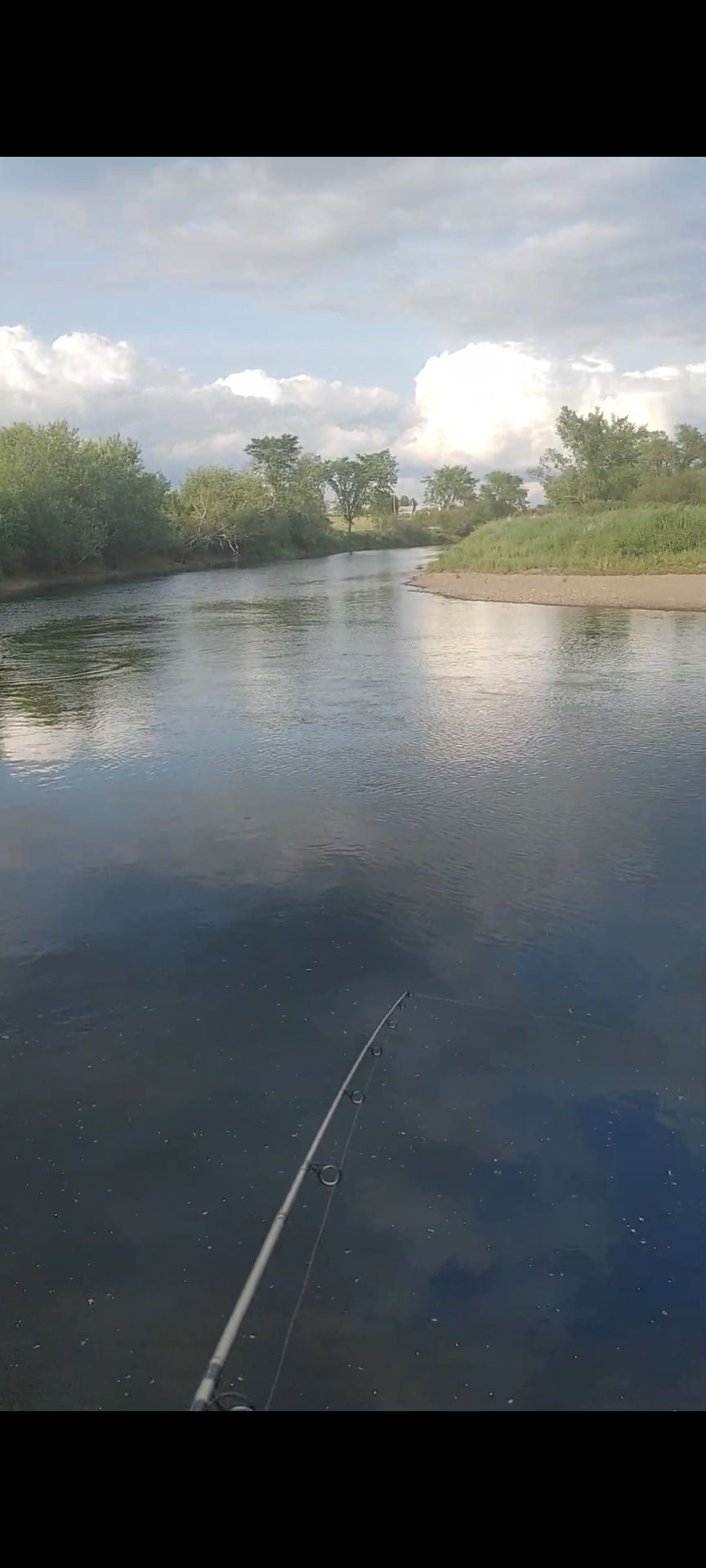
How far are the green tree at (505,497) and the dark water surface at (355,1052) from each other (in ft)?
382

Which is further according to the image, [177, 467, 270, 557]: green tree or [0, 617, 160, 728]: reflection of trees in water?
[177, 467, 270, 557]: green tree

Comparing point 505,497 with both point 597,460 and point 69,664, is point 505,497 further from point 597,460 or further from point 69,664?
point 69,664

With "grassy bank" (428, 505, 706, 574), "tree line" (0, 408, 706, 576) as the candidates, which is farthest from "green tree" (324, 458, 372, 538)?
"grassy bank" (428, 505, 706, 574)

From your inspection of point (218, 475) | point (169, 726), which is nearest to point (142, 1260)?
point (169, 726)

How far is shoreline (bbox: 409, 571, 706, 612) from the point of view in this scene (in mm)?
27422

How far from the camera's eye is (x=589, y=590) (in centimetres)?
3042

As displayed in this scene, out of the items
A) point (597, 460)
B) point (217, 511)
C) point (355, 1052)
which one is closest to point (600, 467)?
point (597, 460)

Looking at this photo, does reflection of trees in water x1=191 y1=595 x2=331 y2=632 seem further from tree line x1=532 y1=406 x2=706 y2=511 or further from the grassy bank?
tree line x1=532 y1=406 x2=706 y2=511

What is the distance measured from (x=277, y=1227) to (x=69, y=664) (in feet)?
59.3

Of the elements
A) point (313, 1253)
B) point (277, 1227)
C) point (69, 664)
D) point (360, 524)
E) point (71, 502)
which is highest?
point (360, 524)

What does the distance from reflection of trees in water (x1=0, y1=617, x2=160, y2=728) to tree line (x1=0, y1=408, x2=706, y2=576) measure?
59.4 ft

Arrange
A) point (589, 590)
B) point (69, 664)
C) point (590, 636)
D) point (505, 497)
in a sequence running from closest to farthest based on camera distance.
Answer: point (69, 664)
point (590, 636)
point (589, 590)
point (505, 497)

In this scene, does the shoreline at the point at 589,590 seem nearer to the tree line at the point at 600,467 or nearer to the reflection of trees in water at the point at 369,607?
the reflection of trees in water at the point at 369,607
